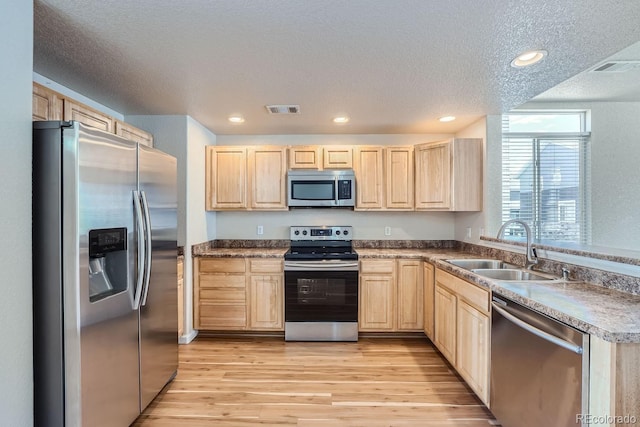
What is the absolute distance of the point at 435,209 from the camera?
11.5 feet

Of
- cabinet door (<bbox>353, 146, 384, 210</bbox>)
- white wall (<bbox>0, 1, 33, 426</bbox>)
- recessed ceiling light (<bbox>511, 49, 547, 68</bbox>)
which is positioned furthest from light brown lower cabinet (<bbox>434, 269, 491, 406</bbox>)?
white wall (<bbox>0, 1, 33, 426</bbox>)

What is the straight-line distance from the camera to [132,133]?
2857mm

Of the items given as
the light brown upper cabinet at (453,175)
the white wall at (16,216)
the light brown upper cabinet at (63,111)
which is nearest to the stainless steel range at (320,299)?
the light brown upper cabinet at (453,175)

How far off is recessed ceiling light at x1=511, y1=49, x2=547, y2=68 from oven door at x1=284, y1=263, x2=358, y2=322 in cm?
227

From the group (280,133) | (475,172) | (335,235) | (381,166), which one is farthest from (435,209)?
(280,133)

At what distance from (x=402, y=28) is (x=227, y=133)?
2773mm

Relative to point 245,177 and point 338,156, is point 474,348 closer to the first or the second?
point 338,156

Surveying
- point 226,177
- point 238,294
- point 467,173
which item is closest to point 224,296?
point 238,294

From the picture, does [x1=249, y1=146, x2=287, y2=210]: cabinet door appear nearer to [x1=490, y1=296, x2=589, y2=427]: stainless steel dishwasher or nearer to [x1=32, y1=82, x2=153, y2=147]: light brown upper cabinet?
[x1=32, y1=82, x2=153, y2=147]: light brown upper cabinet

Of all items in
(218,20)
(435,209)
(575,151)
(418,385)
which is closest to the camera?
(218,20)

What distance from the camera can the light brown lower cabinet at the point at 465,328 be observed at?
2.07 metres

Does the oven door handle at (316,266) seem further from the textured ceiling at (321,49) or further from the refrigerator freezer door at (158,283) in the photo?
the textured ceiling at (321,49)

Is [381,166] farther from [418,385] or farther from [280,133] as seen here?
[418,385]

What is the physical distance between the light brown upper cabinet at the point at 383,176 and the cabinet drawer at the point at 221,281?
1.58 m
